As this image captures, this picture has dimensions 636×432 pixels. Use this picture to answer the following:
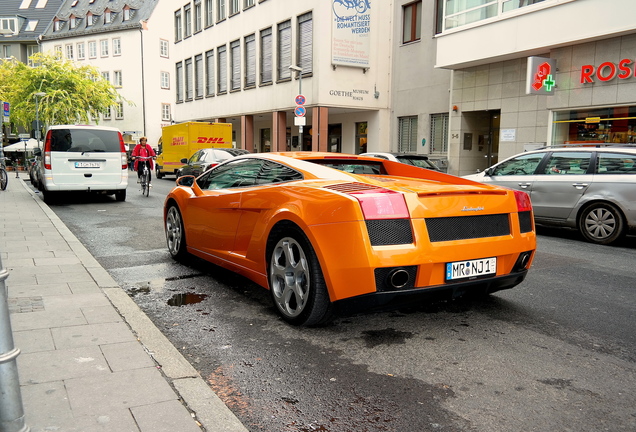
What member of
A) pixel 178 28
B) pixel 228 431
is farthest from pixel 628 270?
pixel 178 28

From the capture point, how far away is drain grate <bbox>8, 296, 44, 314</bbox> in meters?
4.48

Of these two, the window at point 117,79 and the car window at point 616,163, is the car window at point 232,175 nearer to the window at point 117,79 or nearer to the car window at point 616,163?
the car window at point 616,163

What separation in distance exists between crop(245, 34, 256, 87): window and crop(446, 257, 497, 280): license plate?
28.7m

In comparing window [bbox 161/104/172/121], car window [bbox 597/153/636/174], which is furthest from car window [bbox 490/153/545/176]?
window [bbox 161/104/172/121]

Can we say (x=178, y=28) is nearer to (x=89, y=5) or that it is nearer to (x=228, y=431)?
(x=89, y=5)

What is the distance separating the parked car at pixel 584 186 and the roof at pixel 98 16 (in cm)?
5282

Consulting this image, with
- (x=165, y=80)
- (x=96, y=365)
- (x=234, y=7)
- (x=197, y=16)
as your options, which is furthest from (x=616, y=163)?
(x=165, y=80)

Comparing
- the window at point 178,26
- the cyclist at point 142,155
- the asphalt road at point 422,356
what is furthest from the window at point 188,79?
the asphalt road at point 422,356

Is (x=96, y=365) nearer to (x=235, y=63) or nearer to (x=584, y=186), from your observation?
(x=584, y=186)

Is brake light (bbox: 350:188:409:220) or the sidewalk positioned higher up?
brake light (bbox: 350:188:409:220)

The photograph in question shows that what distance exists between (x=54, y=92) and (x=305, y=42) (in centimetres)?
3032

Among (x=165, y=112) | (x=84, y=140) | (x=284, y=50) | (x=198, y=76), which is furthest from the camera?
(x=165, y=112)

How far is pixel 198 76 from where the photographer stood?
39.1 meters

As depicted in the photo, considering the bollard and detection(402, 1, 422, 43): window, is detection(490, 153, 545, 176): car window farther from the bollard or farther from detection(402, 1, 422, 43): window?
detection(402, 1, 422, 43): window
